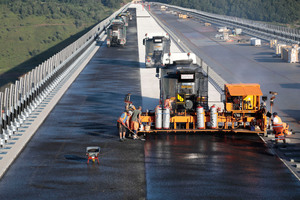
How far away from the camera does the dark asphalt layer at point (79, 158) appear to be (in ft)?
55.4

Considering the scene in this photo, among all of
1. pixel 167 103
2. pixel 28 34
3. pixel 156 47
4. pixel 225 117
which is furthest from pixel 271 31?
pixel 28 34

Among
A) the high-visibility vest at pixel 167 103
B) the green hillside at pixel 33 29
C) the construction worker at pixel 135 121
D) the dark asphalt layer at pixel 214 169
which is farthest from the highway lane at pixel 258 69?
the green hillside at pixel 33 29

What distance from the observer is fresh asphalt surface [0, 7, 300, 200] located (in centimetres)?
1667

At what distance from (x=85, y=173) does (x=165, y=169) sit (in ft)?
8.79

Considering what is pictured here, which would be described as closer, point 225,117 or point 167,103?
point 225,117

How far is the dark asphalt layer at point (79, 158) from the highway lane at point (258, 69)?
8.61 meters

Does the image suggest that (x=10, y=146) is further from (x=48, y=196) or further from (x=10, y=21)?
(x=10, y=21)

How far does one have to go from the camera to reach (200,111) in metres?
23.6

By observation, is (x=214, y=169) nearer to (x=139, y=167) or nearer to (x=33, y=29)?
(x=139, y=167)

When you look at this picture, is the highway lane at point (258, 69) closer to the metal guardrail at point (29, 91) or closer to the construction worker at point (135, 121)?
the construction worker at point (135, 121)

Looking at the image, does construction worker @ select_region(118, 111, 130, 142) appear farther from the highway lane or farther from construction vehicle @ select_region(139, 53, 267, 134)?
the highway lane

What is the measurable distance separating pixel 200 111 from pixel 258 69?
24.8m

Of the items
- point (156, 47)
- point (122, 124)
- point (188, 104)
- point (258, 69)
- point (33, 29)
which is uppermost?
point (33, 29)

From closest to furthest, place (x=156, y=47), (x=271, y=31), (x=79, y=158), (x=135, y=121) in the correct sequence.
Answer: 1. (x=79, y=158)
2. (x=135, y=121)
3. (x=156, y=47)
4. (x=271, y=31)
